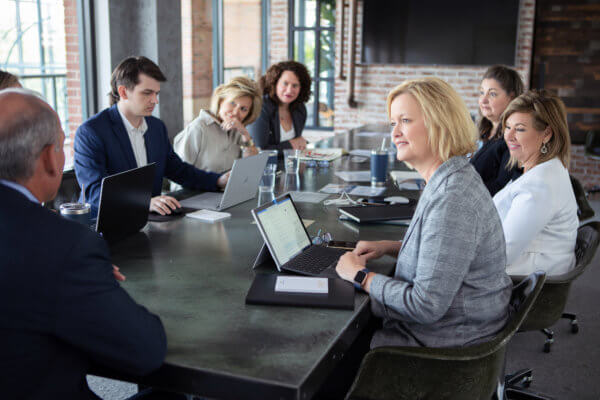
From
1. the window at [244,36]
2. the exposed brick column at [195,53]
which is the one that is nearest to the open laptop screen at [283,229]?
the exposed brick column at [195,53]

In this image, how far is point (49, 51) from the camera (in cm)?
432

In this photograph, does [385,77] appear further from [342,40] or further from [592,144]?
[592,144]

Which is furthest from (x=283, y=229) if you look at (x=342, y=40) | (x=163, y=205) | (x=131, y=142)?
(x=342, y=40)

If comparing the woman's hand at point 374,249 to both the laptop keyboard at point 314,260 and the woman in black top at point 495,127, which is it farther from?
the woman in black top at point 495,127

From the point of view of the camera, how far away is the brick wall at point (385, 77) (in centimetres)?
678

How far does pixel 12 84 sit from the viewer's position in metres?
2.57

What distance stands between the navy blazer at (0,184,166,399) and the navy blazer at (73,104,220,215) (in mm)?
1586

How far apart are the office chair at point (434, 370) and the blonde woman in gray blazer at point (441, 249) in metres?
0.10

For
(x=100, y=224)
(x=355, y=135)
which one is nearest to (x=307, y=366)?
(x=100, y=224)

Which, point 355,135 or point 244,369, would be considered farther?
point 355,135

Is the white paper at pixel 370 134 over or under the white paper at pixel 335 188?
over

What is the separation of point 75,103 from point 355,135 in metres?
2.52

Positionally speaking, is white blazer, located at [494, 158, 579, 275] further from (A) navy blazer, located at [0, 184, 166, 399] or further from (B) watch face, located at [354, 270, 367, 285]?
(A) navy blazer, located at [0, 184, 166, 399]

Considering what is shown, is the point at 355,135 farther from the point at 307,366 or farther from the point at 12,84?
the point at 307,366
